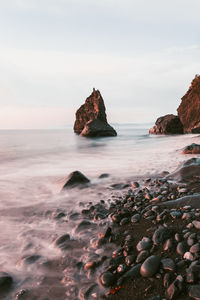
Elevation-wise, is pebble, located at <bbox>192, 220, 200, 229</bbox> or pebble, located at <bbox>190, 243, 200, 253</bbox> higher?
pebble, located at <bbox>192, 220, 200, 229</bbox>

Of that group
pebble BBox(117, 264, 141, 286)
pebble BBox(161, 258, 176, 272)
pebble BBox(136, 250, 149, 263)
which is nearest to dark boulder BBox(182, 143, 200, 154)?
pebble BBox(136, 250, 149, 263)

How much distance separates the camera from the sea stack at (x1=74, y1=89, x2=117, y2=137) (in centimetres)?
4490

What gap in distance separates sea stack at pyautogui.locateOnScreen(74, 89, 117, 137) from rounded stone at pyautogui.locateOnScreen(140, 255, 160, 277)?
42339 mm

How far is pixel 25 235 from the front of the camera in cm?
346

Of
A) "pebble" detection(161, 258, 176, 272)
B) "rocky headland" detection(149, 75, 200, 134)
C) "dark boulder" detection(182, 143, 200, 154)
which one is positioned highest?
"rocky headland" detection(149, 75, 200, 134)

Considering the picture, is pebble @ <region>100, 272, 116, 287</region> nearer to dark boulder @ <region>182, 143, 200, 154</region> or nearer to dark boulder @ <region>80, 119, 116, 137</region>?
dark boulder @ <region>182, 143, 200, 154</region>

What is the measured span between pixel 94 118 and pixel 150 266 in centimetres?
5515

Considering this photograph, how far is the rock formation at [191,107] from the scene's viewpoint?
55.4 meters

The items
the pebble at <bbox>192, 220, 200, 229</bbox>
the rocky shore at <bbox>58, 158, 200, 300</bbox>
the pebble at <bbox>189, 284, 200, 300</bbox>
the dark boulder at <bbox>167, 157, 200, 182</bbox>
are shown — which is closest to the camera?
the pebble at <bbox>189, 284, 200, 300</bbox>

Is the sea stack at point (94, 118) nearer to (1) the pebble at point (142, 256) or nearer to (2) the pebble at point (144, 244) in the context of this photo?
(2) the pebble at point (144, 244)

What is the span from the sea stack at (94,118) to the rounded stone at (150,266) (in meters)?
42.3

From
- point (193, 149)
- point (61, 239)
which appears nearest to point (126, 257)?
point (61, 239)

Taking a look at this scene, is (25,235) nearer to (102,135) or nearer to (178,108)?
(102,135)

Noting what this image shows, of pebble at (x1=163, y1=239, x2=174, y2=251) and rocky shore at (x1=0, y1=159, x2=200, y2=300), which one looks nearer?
rocky shore at (x1=0, y1=159, x2=200, y2=300)
